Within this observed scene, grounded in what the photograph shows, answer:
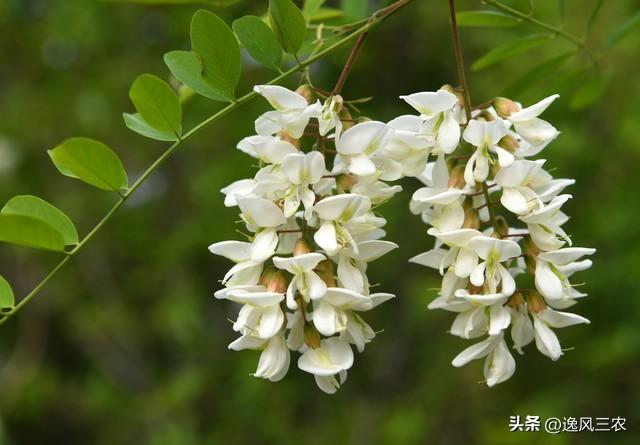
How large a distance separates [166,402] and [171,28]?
1.35 metres

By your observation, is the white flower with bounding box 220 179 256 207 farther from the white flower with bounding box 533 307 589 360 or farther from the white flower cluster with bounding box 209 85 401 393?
the white flower with bounding box 533 307 589 360

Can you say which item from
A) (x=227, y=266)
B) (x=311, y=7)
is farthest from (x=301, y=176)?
(x=227, y=266)

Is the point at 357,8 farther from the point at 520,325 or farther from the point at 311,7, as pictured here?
the point at 520,325

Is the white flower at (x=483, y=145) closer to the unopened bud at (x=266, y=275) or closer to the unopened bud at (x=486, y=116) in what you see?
the unopened bud at (x=486, y=116)

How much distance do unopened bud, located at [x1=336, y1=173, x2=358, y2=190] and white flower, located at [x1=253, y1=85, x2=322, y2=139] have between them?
2.3 inches

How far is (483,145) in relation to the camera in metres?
0.73

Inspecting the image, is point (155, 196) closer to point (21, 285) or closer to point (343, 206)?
point (21, 285)

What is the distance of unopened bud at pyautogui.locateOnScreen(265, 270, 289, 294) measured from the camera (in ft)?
2.36

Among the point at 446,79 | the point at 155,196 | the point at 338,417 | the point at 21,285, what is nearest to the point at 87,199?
the point at 155,196

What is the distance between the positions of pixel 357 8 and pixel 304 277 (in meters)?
0.56

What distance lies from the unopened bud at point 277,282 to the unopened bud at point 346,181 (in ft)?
0.34

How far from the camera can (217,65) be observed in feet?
2.53

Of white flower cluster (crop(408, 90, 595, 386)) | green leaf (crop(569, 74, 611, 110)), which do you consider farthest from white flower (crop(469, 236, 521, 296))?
green leaf (crop(569, 74, 611, 110))

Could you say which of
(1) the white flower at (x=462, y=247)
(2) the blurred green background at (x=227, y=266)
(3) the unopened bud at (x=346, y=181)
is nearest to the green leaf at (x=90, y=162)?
(3) the unopened bud at (x=346, y=181)
